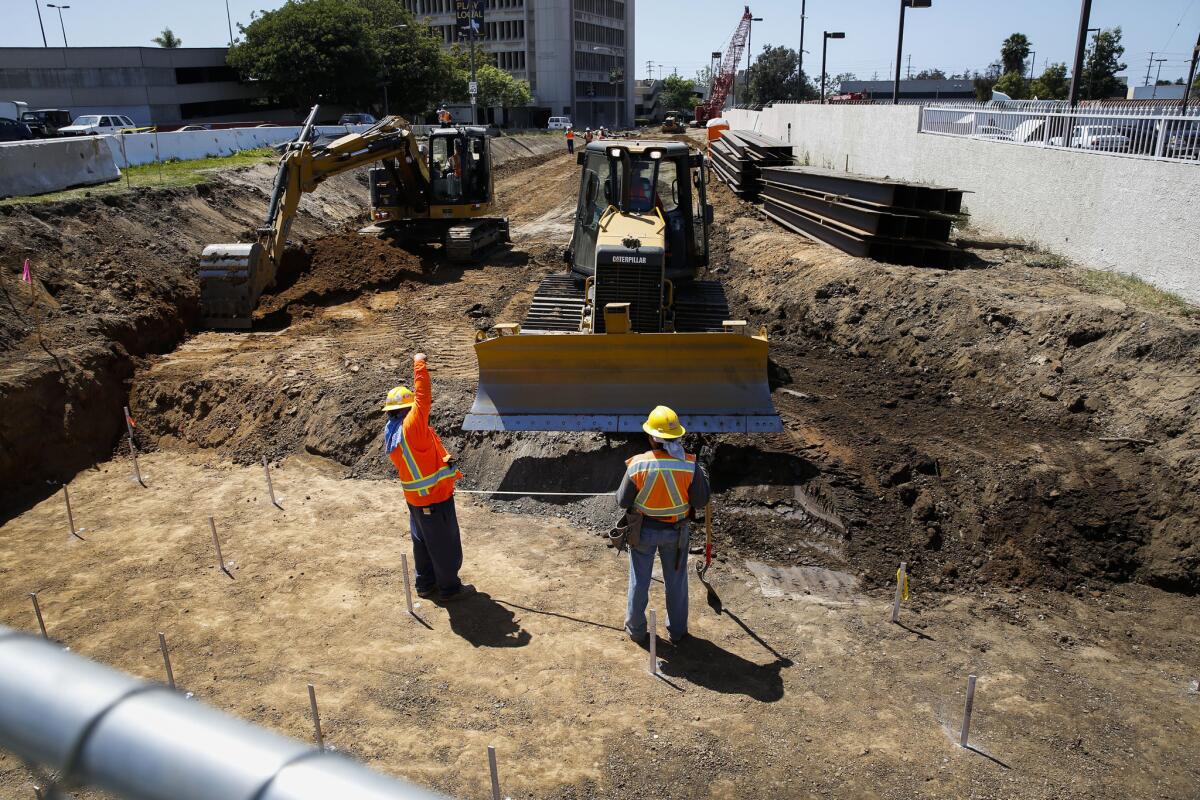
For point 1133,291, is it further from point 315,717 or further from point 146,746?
point 146,746

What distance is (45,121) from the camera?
3506cm

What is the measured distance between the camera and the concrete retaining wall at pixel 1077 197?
11.8 metres

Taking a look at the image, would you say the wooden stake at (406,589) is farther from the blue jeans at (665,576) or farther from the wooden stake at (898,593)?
the wooden stake at (898,593)

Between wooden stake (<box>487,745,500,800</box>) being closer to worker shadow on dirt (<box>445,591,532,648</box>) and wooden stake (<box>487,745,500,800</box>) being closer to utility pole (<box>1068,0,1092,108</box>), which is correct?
worker shadow on dirt (<box>445,591,532,648</box>)

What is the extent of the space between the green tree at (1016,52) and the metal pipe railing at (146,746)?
84.9 m

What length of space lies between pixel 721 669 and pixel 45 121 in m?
40.0

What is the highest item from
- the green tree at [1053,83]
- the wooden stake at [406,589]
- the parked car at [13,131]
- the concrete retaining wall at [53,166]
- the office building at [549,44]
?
the office building at [549,44]

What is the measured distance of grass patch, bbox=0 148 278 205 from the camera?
1744 centimetres

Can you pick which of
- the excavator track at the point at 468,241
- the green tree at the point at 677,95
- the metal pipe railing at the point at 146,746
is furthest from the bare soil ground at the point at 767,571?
the green tree at the point at 677,95

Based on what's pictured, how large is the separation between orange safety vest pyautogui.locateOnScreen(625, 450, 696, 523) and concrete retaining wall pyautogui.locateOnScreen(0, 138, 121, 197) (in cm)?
1695

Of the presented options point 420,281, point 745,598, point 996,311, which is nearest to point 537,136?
point 420,281

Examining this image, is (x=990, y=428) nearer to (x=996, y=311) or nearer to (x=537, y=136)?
(x=996, y=311)

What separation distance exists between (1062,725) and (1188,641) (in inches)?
76.9

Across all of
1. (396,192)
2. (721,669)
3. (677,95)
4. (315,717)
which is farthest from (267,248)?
(677,95)
